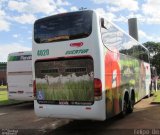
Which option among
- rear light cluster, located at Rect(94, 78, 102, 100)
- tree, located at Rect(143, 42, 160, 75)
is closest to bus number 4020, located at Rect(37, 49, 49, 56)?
rear light cluster, located at Rect(94, 78, 102, 100)

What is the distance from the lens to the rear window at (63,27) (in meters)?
10.5

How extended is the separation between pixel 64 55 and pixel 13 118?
528 cm

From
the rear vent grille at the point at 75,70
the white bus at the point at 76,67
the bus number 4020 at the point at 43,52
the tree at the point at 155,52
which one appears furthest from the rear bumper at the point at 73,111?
the tree at the point at 155,52

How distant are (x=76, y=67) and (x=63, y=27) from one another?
4.71 feet

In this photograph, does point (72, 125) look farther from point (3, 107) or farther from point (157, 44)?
point (157, 44)

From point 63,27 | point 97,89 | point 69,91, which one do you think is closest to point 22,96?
point 69,91

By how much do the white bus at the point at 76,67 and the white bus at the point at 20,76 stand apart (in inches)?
285

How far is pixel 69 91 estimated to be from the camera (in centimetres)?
1070

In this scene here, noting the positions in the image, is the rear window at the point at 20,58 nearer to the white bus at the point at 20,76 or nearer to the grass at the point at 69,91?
the white bus at the point at 20,76

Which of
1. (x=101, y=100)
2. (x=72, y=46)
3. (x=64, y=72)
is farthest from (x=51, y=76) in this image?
(x=101, y=100)

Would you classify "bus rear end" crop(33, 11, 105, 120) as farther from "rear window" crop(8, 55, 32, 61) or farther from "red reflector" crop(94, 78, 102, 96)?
"rear window" crop(8, 55, 32, 61)

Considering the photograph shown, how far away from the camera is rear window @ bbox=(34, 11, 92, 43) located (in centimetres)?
1053

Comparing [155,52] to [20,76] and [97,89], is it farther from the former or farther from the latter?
[97,89]

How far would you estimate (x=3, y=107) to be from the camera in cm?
1966
